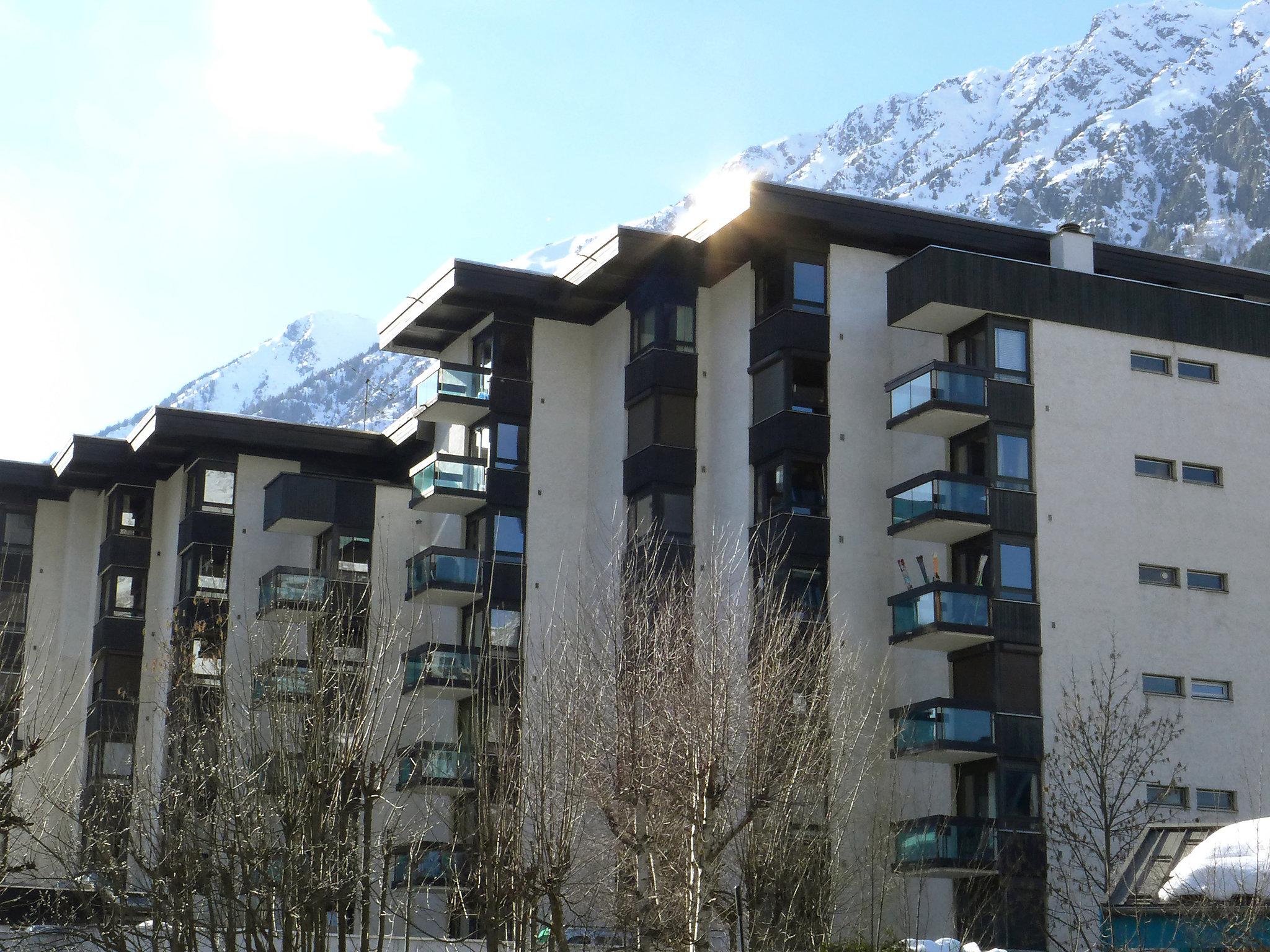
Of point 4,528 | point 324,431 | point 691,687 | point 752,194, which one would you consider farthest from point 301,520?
point 691,687

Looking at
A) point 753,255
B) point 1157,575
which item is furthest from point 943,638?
point 753,255

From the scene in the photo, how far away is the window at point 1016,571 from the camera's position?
48.9 metres

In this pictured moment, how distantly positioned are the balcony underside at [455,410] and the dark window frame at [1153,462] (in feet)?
59.8

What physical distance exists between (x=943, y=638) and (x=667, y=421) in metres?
10.1

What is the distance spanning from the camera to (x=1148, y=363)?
5250 centimetres

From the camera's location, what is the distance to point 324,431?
66.4m

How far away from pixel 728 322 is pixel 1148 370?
36.2 ft

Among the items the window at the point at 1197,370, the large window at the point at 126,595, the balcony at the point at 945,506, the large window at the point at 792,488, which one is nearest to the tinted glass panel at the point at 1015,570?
the balcony at the point at 945,506

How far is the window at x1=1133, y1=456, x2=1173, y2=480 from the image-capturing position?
169 ft

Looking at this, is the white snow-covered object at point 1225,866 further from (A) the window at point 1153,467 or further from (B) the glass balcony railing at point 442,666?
(B) the glass balcony railing at point 442,666

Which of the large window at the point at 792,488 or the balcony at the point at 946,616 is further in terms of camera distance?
the large window at the point at 792,488

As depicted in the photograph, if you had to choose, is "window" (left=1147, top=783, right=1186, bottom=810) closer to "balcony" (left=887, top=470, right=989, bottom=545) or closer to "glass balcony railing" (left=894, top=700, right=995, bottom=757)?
"glass balcony railing" (left=894, top=700, right=995, bottom=757)

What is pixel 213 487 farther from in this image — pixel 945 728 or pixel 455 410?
pixel 945 728

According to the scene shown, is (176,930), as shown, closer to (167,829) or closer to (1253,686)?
(167,829)
